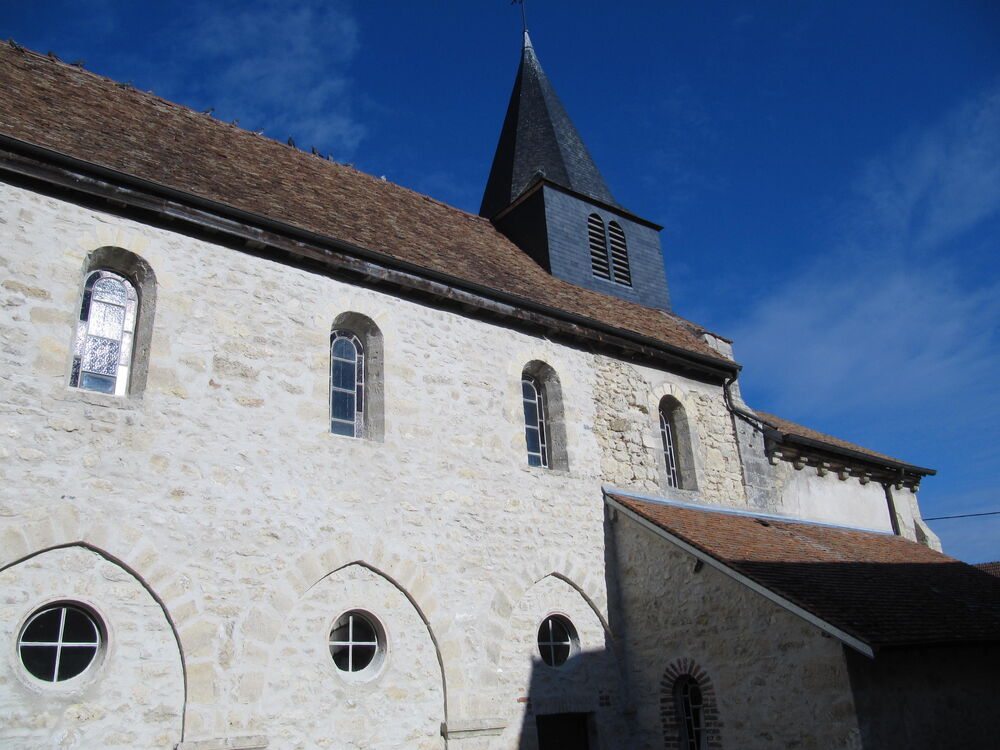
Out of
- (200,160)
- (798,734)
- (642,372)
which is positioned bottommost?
(798,734)

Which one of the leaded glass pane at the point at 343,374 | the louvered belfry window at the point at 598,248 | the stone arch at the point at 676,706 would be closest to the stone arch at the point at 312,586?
the leaded glass pane at the point at 343,374

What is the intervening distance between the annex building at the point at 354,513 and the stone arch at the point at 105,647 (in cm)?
2

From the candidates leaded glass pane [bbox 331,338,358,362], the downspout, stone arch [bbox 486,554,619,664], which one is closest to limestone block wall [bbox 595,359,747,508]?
the downspout

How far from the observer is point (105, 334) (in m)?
7.93

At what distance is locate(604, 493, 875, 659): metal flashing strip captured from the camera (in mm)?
7777

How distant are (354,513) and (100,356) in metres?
2.87

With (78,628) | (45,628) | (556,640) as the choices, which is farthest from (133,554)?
(556,640)

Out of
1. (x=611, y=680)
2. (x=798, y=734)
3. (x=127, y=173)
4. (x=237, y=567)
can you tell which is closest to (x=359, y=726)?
(x=237, y=567)

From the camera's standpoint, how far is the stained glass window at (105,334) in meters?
7.70

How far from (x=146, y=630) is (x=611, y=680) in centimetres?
564

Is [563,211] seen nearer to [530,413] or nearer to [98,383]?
[530,413]

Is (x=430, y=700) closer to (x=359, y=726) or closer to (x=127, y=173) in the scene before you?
(x=359, y=726)

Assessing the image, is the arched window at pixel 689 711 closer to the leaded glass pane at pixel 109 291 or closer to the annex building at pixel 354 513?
the annex building at pixel 354 513

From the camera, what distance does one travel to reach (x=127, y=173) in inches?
327
